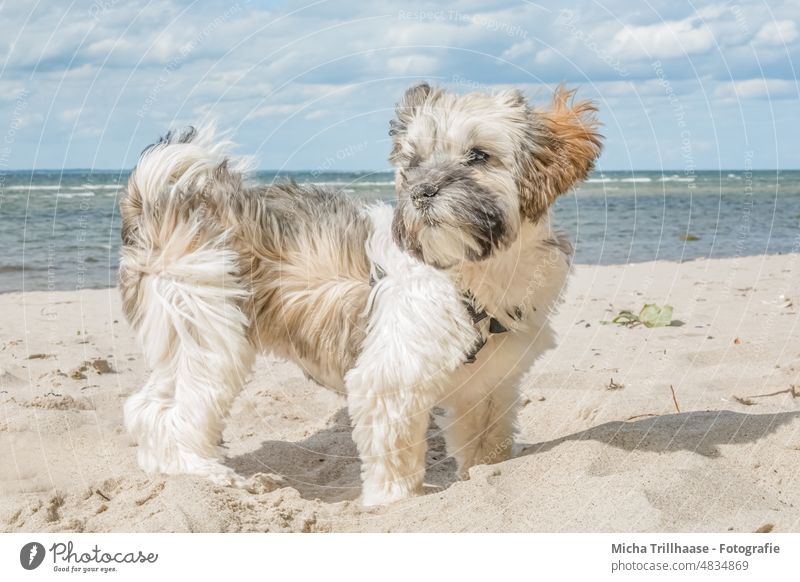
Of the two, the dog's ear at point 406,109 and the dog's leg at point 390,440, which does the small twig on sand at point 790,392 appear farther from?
the dog's ear at point 406,109

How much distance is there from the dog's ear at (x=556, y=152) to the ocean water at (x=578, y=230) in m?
1.45

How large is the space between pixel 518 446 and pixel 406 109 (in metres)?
2.33

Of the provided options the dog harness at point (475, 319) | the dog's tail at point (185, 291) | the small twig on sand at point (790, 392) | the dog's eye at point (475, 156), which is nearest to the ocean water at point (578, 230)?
the dog's tail at point (185, 291)

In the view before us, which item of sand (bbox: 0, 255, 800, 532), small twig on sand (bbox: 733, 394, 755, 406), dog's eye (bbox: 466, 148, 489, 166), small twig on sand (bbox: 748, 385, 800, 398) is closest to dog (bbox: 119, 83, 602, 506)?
dog's eye (bbox: 466, 148, 489, 166)

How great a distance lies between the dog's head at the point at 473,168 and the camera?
13.1 feet

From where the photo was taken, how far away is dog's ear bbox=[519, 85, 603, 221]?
13.9 feet

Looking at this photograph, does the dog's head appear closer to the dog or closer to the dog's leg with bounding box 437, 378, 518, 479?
the dog

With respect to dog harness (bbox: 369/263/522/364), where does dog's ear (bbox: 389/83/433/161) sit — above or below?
above

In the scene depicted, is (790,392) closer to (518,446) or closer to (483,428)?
(518,446)

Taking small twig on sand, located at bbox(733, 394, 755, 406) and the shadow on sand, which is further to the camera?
small twig on sand, located at bbox(733, 394, 755, 406)

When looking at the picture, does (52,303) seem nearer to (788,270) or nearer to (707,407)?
(707,407)

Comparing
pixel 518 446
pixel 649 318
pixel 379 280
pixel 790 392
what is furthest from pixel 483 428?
pixel 649 318

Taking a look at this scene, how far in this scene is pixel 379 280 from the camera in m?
4.54
